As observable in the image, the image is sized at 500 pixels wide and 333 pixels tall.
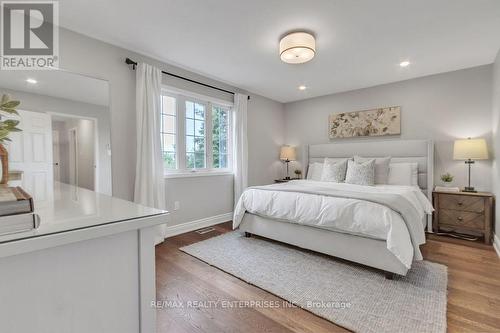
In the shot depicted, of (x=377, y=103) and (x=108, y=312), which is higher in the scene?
(x=377, y=103)

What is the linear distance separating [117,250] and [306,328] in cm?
132

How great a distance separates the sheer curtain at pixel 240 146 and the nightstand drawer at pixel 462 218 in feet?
9.71

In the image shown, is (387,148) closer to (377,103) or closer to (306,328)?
(377,103)

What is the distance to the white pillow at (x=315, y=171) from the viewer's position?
422 centimetres

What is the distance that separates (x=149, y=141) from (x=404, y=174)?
3629mm

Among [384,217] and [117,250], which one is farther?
[384,217]

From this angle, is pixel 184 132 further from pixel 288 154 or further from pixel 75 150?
pixel 288 154

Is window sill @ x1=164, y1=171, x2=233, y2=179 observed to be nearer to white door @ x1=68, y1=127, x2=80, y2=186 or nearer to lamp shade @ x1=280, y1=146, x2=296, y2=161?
white door @ x1=68, y1=127, x2=80, y2=186

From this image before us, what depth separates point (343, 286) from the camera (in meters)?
1.95

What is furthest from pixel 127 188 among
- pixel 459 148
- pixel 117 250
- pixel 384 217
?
pixel 459 148

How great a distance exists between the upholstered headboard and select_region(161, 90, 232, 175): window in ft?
6.17

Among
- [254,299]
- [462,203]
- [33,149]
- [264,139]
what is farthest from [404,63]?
[33,149]

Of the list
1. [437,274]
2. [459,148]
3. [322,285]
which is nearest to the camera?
[322,285]

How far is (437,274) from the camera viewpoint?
213 cm
